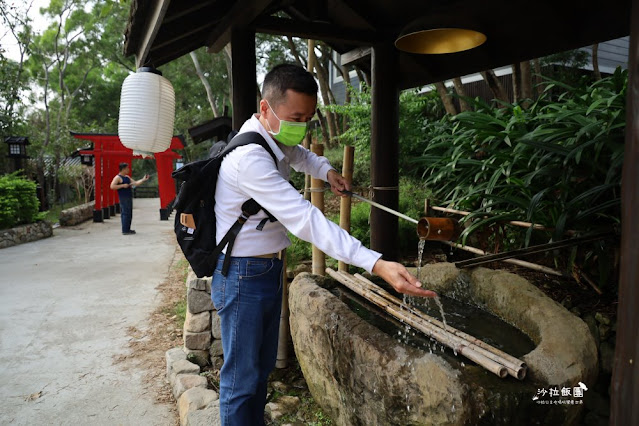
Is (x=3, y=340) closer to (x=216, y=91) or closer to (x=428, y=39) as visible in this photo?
(x=428, y=39)

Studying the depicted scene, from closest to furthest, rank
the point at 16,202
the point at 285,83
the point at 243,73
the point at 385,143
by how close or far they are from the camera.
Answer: the point at 285,83, the point at 243,73, the point at 385,143, the point at 16,202

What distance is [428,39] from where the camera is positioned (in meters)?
2.84

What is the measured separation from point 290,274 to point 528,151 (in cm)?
243

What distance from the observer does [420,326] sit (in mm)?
2350

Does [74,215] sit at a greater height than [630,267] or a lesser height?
lesser

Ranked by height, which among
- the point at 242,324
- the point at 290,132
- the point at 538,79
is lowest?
the point at 242,324

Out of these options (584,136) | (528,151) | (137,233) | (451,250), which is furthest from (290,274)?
(137,233)

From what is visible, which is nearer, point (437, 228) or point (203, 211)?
point (203, 211)

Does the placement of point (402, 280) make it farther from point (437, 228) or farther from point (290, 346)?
point (290, 346)

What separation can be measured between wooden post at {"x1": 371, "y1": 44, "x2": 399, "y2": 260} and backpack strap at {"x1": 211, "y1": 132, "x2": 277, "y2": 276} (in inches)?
73.4

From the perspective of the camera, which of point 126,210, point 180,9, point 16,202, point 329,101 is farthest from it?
point 329,101

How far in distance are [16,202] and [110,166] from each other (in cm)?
465

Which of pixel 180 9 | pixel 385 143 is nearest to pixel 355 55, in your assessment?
pixel 385 143

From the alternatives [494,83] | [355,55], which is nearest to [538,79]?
[494,83]
